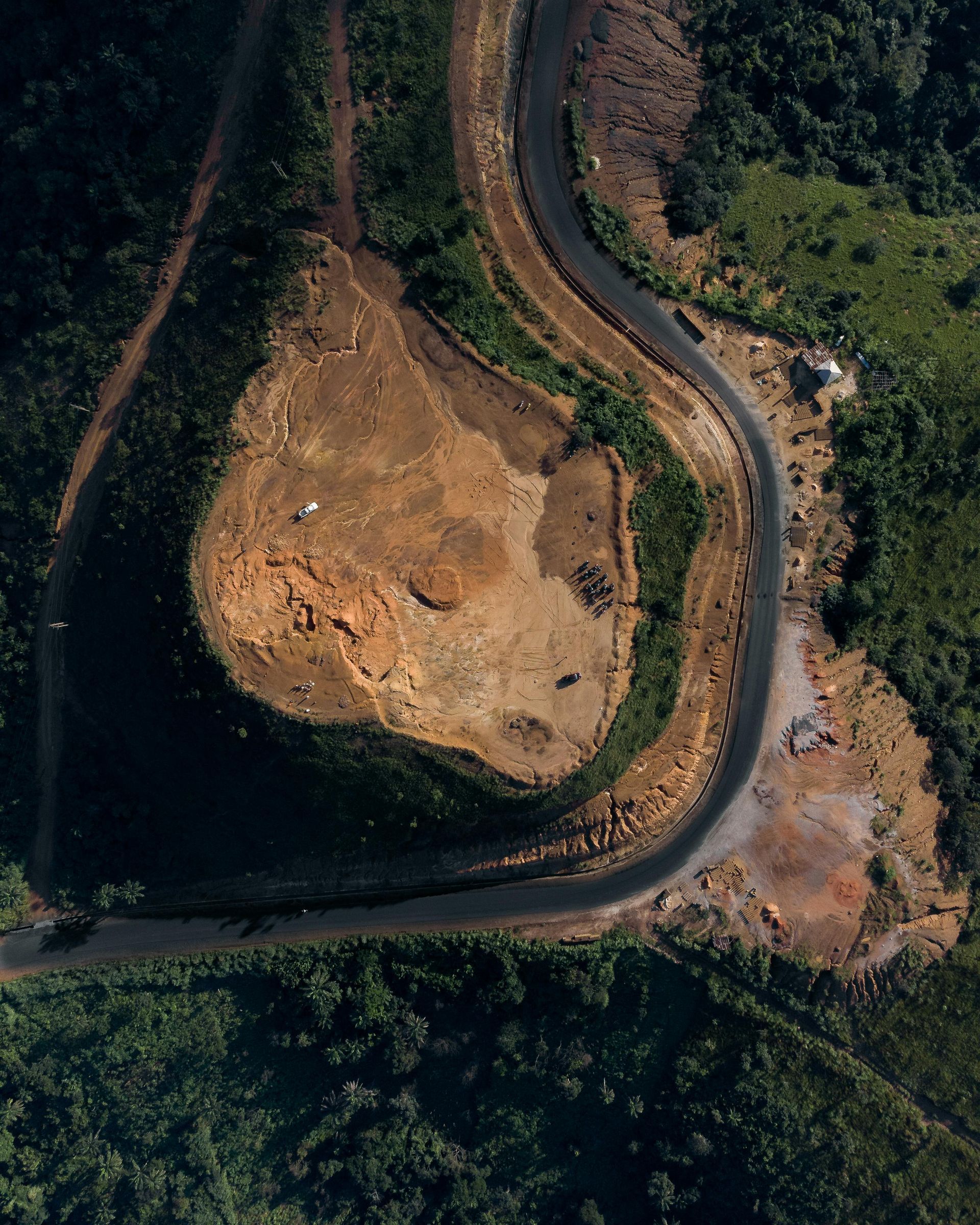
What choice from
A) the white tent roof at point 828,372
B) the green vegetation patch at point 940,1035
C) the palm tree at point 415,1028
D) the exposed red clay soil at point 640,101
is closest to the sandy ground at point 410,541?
the white tent roof at point 828,372

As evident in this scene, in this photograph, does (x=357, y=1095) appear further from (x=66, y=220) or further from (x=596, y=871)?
(x=66, y=220)

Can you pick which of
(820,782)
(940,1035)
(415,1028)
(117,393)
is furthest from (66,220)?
(940,1035)

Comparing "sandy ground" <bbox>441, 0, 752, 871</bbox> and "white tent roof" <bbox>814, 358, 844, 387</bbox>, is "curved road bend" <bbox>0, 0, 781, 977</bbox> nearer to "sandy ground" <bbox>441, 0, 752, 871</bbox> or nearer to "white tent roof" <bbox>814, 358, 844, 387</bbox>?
"sandy ground" <bbox>441, 0, 752, 871</bbox>

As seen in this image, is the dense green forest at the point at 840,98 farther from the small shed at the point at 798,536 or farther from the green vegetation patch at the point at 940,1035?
the green vegetation patch at the point at 940,1035

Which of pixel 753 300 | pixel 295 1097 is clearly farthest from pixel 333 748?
pixel 753 300

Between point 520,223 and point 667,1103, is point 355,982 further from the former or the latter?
point 520,223

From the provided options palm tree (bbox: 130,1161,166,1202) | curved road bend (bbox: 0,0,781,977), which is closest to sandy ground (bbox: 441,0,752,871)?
curved road bend (bbox: 0,0,781,977)
